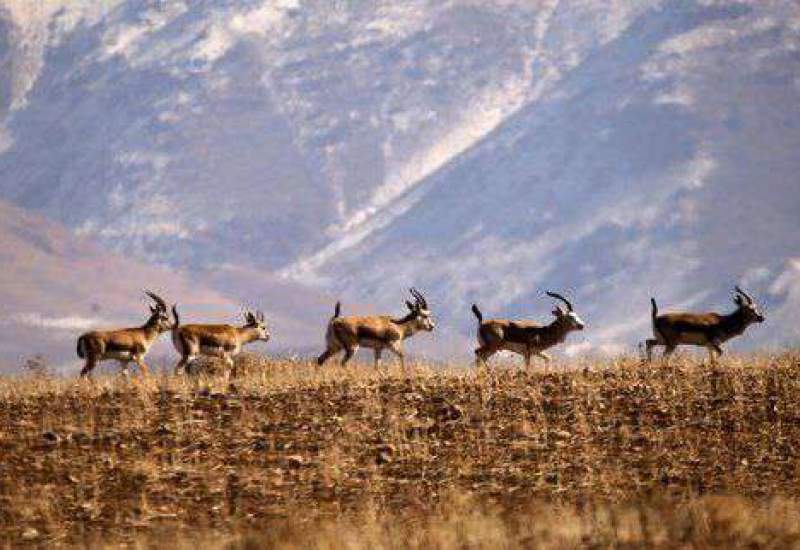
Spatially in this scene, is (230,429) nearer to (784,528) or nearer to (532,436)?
(532,436)

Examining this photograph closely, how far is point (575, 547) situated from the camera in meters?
25.4

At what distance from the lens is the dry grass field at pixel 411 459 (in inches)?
1053

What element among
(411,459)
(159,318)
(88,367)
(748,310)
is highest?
(748,310)

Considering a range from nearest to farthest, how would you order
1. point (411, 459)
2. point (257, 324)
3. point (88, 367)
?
point (411, 459), point (88, 367), point (257, 324)

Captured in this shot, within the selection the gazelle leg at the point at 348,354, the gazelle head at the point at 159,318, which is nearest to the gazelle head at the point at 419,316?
the gazelle leg at the point at 348,354

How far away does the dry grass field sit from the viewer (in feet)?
87.8

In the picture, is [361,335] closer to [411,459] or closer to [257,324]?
[257,324]

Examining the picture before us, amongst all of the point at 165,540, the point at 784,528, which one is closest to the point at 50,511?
the point at 165,540

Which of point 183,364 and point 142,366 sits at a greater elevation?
point 183,364

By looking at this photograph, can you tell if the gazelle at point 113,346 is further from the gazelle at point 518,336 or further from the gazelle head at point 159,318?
the gazelle at point 518,336

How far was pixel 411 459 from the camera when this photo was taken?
3108cm

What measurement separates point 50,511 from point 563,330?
72.5ft

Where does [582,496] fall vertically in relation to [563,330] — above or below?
below

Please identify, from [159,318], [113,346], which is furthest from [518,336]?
[113,346]
